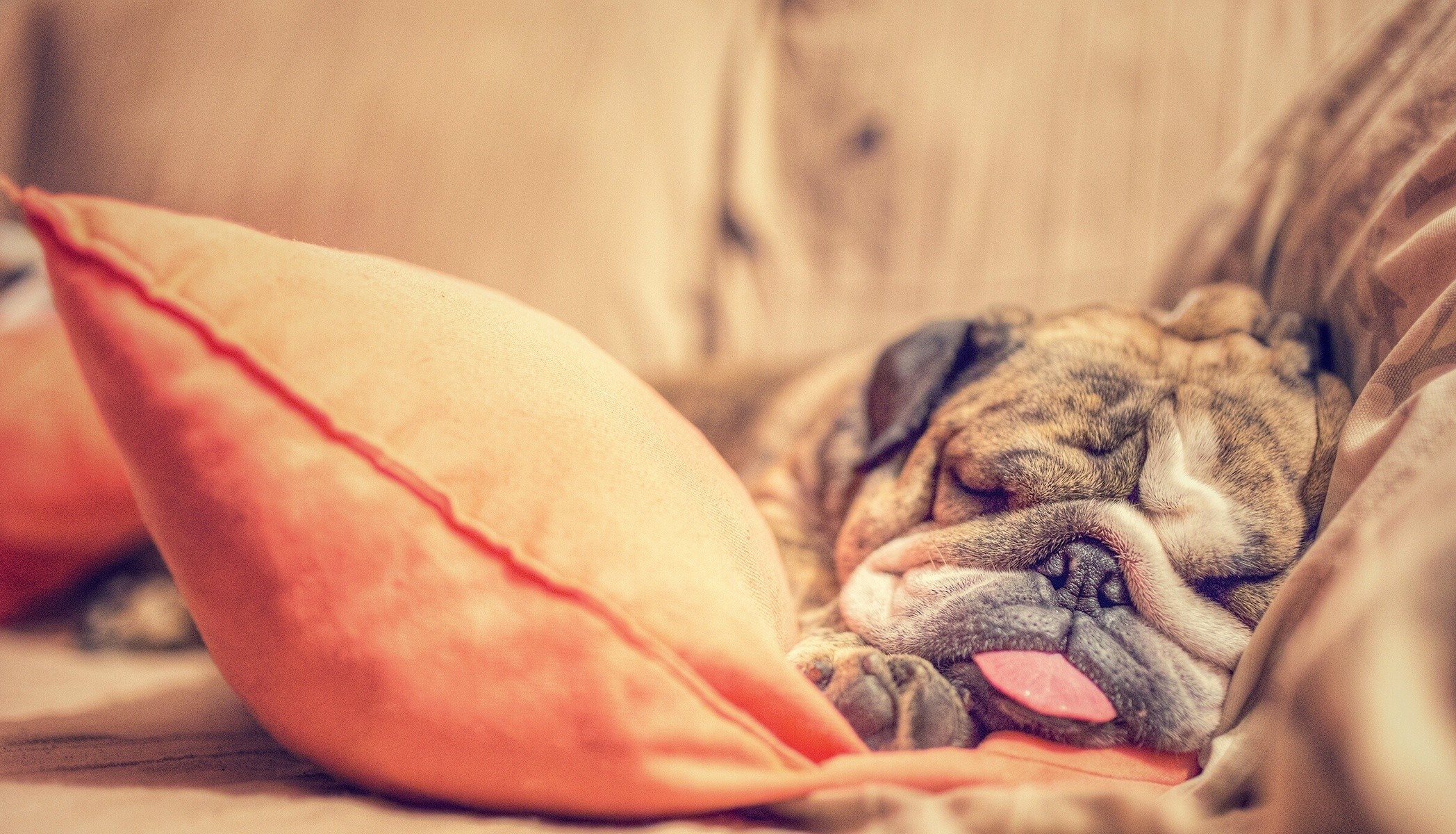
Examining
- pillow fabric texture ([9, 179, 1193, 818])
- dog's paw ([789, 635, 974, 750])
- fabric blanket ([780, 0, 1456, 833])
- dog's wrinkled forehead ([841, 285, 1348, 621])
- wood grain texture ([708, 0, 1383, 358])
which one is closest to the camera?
fabric blanket ([780, 0, 1456, 833])

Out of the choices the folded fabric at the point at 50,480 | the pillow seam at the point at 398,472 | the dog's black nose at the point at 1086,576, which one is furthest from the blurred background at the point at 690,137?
the pillow seam at the point at 398,472

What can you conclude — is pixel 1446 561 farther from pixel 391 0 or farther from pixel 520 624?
pixel 391 0

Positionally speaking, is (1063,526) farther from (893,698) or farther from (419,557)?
(419,557)

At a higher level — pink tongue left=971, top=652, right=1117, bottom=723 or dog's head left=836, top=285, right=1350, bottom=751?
dog's head left=836, top=285, right=1350, bottom=751

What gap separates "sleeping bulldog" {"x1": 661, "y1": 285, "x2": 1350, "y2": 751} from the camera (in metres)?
0.74

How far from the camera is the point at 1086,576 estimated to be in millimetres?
853

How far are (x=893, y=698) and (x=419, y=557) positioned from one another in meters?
0.42

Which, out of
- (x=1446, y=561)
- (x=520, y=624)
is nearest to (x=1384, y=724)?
(x=1446, y=561)

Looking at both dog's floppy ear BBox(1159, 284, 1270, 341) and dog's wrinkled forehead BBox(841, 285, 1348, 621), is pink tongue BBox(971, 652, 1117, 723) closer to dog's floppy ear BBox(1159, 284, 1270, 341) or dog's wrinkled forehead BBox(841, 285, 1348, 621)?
dog's wrinkled forehead BBox(841, 285, 1348, 621)

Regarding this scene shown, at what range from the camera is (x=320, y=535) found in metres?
0.53

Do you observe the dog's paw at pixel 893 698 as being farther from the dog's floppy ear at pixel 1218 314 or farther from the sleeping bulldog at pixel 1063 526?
the dog's floppy ear at pixel 1218 314

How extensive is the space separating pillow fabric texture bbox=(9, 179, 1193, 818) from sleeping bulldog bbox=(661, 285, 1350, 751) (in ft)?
0.58

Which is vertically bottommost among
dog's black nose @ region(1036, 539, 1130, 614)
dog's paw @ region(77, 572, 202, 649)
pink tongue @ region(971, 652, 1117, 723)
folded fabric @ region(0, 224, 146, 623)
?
pink tongue @ region(971, 652, 1117, 723)

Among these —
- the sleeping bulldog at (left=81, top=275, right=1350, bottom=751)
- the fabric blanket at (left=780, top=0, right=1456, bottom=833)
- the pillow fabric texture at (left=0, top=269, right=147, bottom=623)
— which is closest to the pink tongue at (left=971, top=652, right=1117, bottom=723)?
the sleeping bulldog at (left=81, top=275, right=1350, bottom=751)
